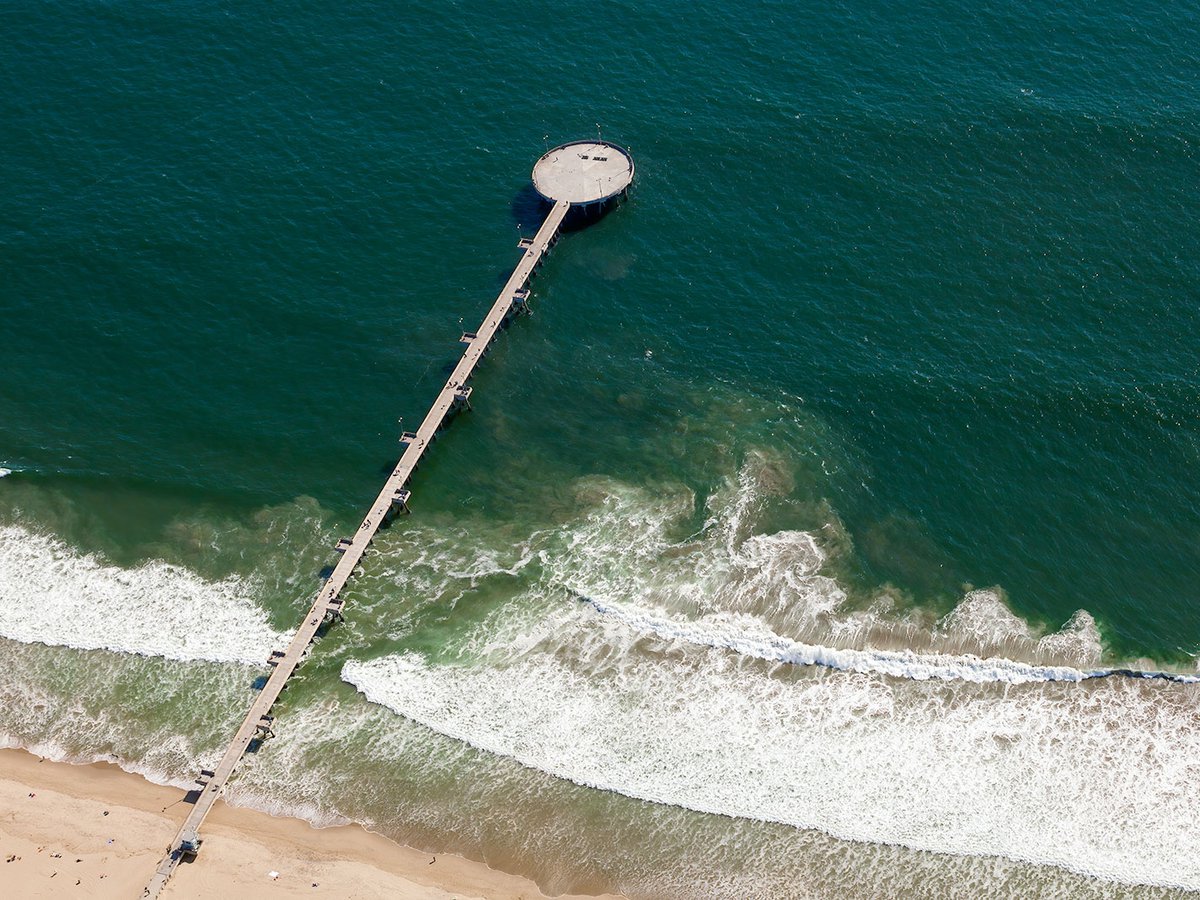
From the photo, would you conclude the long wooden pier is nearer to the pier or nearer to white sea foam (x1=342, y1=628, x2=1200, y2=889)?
the pier

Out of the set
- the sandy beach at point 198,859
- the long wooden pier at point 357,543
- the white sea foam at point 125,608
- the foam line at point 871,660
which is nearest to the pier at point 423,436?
the long wooden pier at point 357,543

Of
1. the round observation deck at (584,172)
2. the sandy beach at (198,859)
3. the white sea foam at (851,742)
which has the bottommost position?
the sandy beach at (198,859)

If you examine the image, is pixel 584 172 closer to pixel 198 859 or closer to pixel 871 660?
pixel 871 660

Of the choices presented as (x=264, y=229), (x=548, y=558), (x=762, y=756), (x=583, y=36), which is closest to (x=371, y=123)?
(x=264, y=229)

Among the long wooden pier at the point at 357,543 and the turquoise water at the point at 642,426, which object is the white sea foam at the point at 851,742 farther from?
the long wooden pier at the point at 357,543

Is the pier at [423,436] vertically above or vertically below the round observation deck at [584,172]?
below

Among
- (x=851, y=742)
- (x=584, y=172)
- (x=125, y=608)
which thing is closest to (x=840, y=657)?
(x=851, y=742)

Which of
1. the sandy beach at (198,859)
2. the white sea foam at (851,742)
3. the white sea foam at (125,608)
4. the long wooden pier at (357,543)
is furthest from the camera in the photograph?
the white sea foam at (125,608)
